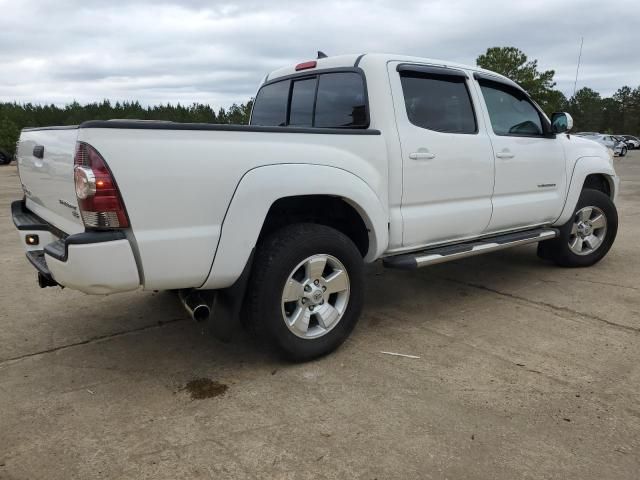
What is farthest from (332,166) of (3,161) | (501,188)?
(3,161)

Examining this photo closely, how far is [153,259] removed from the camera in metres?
2.65

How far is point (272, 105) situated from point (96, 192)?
237 cm

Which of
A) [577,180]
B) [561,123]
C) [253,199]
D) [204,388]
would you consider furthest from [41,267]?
[577,180]

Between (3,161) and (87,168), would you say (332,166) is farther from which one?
(3,161)

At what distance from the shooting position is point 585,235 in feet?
18.0

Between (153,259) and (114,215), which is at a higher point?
(114,215)

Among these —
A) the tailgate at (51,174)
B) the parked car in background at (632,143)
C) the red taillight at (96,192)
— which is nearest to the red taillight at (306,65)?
the tailgate at (51,174)

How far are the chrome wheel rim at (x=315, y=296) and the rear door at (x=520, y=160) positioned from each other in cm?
168

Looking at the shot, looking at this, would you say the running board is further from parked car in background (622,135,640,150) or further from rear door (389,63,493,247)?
parked car in background (622,135,640,150)

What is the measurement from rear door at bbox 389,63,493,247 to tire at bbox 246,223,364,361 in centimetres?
64

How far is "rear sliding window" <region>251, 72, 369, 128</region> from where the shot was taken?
371 cm

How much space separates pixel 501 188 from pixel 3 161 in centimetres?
3162

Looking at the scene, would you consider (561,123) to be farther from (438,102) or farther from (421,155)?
(421,155)

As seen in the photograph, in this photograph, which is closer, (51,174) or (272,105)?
(51,174)
